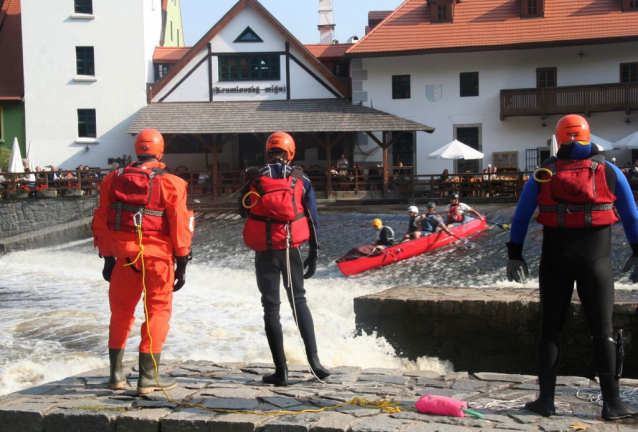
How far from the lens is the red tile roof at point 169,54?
3669 cm

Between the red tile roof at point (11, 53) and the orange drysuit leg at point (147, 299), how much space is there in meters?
32.4

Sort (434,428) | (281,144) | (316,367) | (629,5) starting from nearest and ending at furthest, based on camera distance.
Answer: (434,428), (316,367), (281,144), (629,5)

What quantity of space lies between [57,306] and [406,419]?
940 centimetres

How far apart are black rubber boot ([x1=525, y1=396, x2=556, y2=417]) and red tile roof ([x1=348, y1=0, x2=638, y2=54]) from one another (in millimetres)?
28754

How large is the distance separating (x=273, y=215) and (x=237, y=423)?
1.68 metres

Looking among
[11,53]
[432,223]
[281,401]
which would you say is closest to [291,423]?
[281,401]

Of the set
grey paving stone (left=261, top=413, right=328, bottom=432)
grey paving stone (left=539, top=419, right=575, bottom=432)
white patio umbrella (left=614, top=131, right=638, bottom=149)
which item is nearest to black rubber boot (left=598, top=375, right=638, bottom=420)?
grey paving stone (left=539, top=419, right=575, bottom=432)

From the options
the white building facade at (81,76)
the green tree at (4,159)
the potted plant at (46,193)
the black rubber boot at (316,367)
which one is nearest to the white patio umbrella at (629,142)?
the white building facade at (81,76)

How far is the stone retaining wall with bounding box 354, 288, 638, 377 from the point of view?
8369 mm

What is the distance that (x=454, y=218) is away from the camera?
19953 millimetres

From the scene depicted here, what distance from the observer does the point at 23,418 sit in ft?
17.6

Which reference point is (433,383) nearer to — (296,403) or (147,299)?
(296,403)

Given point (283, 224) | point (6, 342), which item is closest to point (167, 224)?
point (283, 224)

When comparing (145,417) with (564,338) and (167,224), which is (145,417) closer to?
(167,224)
